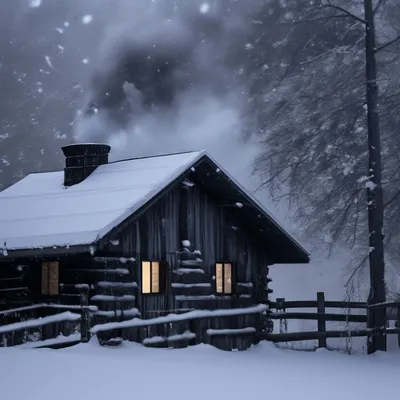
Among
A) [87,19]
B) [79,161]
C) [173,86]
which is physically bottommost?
[79,161]

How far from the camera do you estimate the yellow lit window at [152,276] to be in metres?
18.6

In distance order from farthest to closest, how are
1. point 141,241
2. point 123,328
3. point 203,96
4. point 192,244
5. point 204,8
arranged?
point 204,8 < point 203,96 < point 192,244 < point 141,241 < point 123,328

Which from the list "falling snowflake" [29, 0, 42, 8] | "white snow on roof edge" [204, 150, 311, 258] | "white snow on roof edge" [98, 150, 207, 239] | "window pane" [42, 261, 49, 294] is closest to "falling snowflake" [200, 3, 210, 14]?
"falling snowflake" [29, 0, 42, 8]

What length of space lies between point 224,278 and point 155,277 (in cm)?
301

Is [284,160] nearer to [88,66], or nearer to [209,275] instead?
[209,275]

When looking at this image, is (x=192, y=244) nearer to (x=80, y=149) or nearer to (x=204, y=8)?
(x=80, y=149)

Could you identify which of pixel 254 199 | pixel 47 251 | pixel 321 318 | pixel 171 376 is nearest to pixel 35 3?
pixel 254 199

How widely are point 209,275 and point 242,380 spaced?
818 cm

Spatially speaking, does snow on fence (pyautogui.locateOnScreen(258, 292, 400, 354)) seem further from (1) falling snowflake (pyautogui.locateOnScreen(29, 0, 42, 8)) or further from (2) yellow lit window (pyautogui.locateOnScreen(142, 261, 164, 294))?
(1) falling snowflake (pyautogui.locateOnScreen(29, 0, 42, 8))

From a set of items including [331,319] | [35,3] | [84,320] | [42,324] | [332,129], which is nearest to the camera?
[84,320]

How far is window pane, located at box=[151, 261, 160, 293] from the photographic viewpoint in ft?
62.1

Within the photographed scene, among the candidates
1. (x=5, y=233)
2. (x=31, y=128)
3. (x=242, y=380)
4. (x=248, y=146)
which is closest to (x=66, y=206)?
Result: (x=5, y=233)

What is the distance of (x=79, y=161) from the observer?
2156cm

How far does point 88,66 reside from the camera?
292 feet
